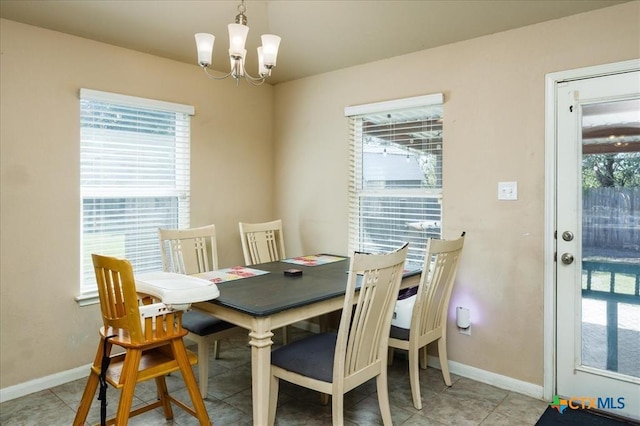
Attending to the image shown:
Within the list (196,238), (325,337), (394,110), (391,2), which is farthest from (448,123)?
(196,238)

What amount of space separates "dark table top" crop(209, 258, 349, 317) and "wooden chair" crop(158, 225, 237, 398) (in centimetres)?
35

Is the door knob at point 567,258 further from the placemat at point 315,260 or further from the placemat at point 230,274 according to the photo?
the placemat at point 230,274

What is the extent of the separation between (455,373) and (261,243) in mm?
1759

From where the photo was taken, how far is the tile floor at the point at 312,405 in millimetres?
2344

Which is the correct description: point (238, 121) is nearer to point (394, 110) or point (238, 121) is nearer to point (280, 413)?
point (394, 110)

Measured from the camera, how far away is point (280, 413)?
2.43m

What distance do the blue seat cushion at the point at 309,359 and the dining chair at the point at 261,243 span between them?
1.20m

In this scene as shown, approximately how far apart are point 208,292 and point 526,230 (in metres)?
1.93

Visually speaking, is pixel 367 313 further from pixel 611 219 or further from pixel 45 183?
pixel 45 183

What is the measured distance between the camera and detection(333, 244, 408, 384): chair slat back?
6.05 feet

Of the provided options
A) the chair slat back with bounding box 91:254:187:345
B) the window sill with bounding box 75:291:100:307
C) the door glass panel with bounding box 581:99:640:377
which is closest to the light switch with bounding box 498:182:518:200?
the door glass panel with bounding box 581:99:640:377

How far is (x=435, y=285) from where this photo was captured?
8.27ft

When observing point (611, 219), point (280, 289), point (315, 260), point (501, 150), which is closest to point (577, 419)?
point (611, 219)

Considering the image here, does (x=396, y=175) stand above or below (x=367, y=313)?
above
